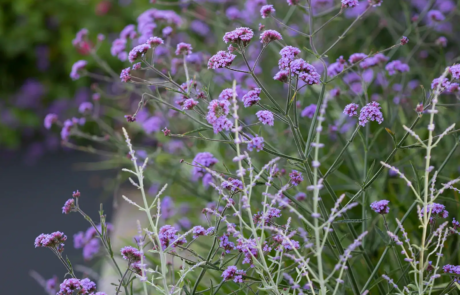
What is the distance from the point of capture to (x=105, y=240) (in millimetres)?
1590

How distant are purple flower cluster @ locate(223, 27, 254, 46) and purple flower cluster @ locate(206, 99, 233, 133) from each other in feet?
0.66

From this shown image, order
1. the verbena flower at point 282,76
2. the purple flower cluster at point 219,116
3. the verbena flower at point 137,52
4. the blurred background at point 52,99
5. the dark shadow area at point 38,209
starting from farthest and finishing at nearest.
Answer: the blurred background at point 52,99, the dark shadow area at point 38,209, the verbena flower at point 137,52, the verbena flower at point 282,76, the purple flower cluster at point 219,116

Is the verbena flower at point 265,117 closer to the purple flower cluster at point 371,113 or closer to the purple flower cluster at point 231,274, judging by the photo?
the purple flower cluster at point 371,113

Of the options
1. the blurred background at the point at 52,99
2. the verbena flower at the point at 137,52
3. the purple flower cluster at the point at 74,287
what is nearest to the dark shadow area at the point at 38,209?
the blurred background at the point at 52,99

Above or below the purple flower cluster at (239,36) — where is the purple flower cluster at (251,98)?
below

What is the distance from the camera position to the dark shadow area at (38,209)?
3.77 meters

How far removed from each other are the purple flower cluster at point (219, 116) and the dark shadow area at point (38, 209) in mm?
2146

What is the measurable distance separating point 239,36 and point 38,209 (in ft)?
12.5

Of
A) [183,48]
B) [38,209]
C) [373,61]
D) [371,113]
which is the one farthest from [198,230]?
[38,209]

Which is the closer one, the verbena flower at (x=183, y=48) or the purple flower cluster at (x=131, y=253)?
the purple flower cluster at (x=131, y=253)

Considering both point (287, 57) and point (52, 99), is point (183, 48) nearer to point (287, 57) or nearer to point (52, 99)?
point (287, 57)

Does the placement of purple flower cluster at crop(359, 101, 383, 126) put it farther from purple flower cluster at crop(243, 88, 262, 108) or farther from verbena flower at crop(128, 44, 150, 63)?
verbena flower at crop(128, 44, 150, 63)

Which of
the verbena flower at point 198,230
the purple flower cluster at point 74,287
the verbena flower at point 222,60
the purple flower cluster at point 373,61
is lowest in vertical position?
the purple flower cluster at point 74,287

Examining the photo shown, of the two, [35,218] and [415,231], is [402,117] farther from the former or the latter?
[35,218]
